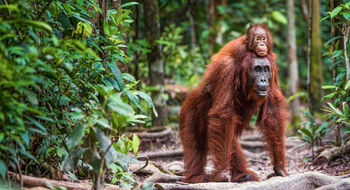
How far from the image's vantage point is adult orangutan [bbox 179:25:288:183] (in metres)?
4.30

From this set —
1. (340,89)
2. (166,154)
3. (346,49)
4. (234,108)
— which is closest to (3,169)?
(234,108)

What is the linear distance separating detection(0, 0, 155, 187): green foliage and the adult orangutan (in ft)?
3.19

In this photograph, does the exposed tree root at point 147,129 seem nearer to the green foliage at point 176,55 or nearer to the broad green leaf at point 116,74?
the green foliage at point 176,55

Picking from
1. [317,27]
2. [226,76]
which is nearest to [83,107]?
[226,76]

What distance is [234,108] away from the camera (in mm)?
4422

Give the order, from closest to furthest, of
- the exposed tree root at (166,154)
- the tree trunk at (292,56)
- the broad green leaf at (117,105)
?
1. the broad green leaf at (117,105)
2. the exposed tree root at (166,154)
3. the tree trunk at (292,56)

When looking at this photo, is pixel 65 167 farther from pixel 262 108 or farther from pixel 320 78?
pixel 320 78

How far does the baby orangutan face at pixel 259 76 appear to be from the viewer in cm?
425

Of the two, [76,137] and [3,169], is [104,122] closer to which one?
[76,137]

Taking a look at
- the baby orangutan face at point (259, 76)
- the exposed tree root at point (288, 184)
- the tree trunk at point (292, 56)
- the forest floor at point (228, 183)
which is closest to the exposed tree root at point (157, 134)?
the forest floor at point (228, 183)

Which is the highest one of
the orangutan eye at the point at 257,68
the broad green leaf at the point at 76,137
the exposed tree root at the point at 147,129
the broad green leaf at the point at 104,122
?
the orangutan eye at the point at 257,68

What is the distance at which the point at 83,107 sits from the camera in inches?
134

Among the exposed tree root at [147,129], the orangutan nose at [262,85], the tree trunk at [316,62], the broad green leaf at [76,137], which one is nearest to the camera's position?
the broad green leaf at [76,137]

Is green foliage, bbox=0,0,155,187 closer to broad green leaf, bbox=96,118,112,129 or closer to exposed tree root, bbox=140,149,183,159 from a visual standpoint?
broad green leaf, bbox=96,118,112,129
